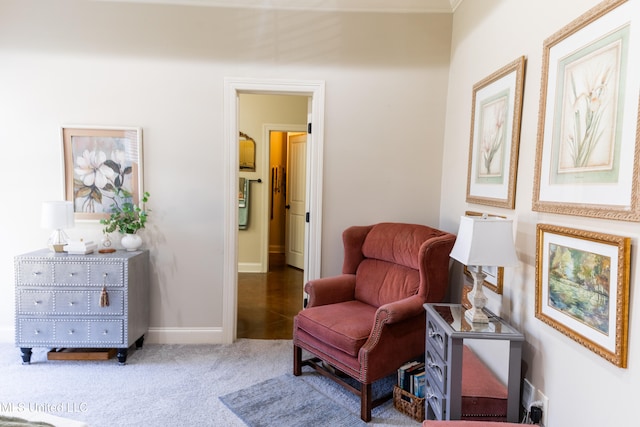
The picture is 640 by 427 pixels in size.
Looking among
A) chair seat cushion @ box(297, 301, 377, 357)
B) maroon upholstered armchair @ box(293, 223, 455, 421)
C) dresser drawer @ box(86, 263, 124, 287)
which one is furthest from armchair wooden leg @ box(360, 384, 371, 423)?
dresser drawer @ box(86, 263, 124, 287)

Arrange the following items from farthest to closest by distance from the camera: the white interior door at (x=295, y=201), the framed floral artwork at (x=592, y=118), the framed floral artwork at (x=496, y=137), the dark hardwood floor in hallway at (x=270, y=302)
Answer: the white interior door at (x=295, y=201)
the dark hardwood floor in hallway at (x=270, y=302)
the framed floral artwork at (x=496, y=137)
the framed floral artwork at (x=592, y=118)

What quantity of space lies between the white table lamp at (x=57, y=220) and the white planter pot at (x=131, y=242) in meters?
0.39

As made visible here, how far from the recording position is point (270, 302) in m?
4.23

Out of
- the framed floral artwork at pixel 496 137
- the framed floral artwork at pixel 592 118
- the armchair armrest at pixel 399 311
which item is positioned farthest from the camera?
the armchair armrest at pixel 399 311

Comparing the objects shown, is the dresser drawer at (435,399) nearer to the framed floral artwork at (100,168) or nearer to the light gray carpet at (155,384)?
the light gray carpet at (155,384)

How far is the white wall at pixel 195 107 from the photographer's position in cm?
289

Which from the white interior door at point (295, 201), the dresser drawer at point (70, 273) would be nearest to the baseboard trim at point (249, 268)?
the white interior door at point (295, 201)

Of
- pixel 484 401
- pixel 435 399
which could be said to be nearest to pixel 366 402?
pixel 435 399

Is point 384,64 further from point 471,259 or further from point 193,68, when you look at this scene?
point 471,259

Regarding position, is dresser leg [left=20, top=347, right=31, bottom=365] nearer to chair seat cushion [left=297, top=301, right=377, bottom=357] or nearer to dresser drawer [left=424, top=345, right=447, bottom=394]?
chair seat cushion [left=297, top=301, right=377, bottom=357]

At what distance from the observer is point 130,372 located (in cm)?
260

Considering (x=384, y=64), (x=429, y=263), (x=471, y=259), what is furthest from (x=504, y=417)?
(x=384, y=64)

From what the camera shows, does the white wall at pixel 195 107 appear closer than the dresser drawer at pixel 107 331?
No

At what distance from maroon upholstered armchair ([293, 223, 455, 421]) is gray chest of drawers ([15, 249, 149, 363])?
1.32 metres
